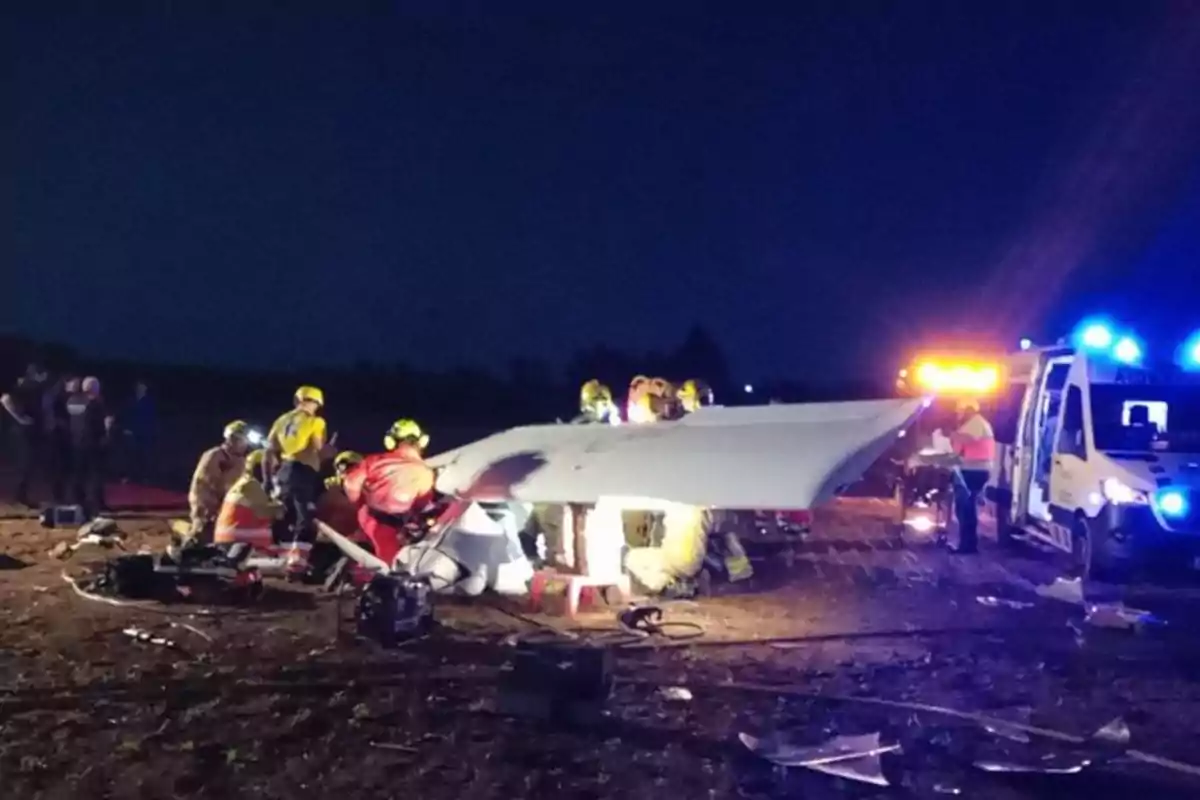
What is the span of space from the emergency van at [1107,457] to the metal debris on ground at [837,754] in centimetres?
573

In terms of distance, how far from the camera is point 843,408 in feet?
36.9

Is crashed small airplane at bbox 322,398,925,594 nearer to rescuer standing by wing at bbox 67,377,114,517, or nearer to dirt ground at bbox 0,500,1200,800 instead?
dirt ground at bbox 0,500,1200,800

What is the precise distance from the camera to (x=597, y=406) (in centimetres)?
1477

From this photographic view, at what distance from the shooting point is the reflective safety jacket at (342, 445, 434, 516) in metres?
12.8

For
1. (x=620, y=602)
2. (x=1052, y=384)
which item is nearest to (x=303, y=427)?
(x=620, y=602)

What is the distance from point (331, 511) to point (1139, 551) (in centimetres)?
699

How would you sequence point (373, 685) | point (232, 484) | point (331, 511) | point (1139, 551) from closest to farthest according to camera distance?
point (373, 685) < point (1139, 551) < point (331, 511) < point (232, 484)

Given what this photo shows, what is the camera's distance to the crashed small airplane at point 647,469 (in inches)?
381

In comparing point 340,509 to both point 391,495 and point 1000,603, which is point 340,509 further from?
point 1000,603

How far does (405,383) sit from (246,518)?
5142 cm

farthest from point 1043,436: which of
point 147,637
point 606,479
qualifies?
point 147,637

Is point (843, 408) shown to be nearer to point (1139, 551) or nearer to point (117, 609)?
point (1139, 551)

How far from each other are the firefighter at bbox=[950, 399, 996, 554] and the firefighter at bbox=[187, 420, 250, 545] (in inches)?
291

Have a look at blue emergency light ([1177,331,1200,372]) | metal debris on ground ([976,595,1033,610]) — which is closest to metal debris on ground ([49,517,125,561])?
metal debris on ground ([976,595,1033,610])
